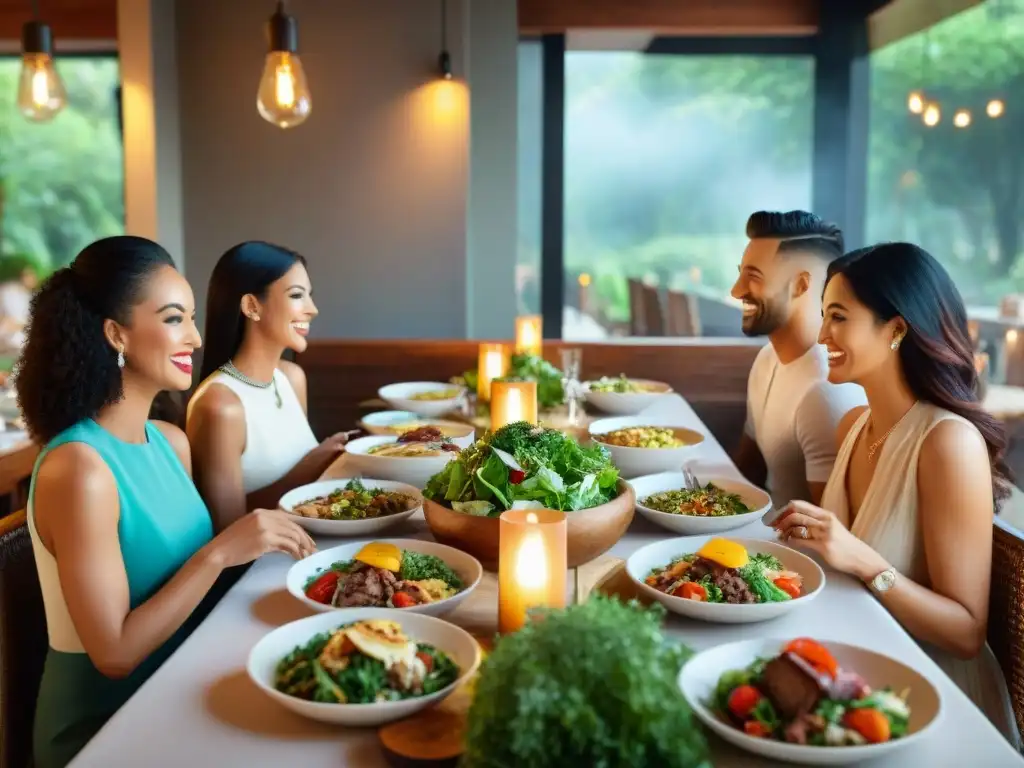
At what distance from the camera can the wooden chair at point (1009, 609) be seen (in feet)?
5.77

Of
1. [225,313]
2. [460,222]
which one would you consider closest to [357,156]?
[460,222]

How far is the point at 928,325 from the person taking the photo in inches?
76.9

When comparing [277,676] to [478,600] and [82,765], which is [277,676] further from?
[478,600]

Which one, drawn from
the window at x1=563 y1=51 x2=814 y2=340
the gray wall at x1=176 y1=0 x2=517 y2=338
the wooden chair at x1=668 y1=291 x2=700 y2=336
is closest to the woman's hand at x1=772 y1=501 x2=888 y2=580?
the gray wall at x1=176 y1=0 x2=517 y2=338

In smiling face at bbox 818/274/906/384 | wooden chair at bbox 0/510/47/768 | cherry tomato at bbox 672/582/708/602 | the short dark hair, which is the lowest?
wooden chair at bbox 0/510/47/768

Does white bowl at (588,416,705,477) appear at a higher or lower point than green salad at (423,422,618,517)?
lower

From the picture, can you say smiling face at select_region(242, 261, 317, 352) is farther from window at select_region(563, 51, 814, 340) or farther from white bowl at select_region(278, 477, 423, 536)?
window at select_region(563, 51, 814, 340)

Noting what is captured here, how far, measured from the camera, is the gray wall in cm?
553

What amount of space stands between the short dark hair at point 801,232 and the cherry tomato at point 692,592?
5.28ft

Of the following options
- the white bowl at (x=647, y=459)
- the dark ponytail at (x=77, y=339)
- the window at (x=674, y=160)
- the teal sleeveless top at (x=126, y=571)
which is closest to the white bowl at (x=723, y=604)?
the white bowl at (x=647, y=459)

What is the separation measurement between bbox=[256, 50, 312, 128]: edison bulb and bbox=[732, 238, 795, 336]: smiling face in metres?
1.80

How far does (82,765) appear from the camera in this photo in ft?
3.58

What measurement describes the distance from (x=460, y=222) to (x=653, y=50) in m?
2.00

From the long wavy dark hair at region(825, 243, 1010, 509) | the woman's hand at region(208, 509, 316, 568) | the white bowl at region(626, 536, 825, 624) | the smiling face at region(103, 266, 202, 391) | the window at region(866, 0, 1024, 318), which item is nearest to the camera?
the white bowl at region(626, 536, 825, 624)
